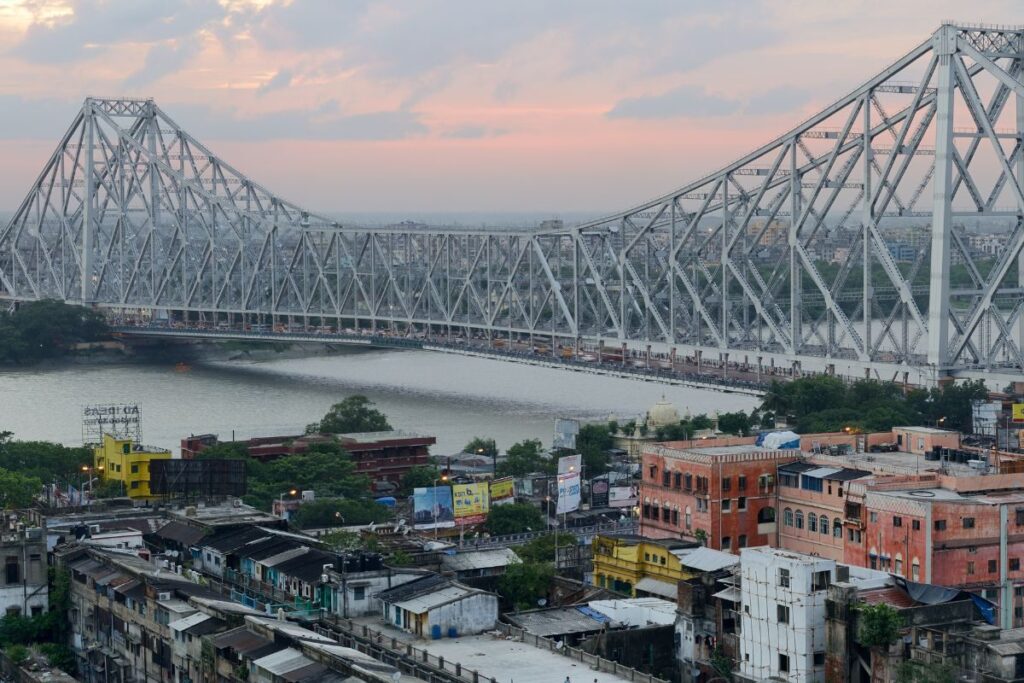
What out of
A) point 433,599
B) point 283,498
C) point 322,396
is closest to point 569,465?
point 283,498

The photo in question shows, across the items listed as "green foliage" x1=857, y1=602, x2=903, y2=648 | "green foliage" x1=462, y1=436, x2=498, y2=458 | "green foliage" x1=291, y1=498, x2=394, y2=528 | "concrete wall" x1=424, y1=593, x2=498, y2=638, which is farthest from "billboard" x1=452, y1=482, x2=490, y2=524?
"green foliage" x1=857, y1=602, x2=903, y2=648

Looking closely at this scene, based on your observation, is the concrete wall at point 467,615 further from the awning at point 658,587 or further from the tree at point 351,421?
the tree at point 351,421

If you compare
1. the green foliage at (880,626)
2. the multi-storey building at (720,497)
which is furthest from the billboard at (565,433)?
the green foliage at (880,626)

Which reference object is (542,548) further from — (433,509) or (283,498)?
(283,498)

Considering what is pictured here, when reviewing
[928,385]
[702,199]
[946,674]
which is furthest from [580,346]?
[946,674]

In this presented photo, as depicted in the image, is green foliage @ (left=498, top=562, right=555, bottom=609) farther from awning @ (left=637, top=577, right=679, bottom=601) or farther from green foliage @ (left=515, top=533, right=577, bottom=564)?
green foliage @ (left=515, top=533, right=577, bottom=564)
